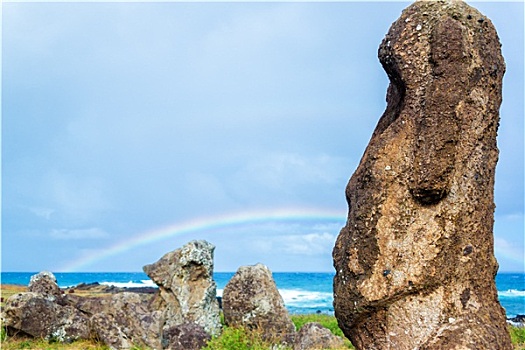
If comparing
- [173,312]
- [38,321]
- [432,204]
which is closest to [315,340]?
[173,312]

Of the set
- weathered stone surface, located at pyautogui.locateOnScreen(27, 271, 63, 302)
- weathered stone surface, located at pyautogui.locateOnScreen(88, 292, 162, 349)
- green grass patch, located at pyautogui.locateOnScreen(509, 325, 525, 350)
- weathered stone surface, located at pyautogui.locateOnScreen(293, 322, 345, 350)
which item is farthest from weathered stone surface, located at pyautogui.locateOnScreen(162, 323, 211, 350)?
weathered stone surface, located at pyautogui.locateOnScreen(27, 271, 63, 302)

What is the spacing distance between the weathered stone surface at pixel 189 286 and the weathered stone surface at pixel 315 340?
3.11m

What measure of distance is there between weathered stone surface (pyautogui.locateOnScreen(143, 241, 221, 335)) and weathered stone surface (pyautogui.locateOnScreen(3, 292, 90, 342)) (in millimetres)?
2872

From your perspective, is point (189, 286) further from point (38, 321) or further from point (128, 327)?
point (38, 321)

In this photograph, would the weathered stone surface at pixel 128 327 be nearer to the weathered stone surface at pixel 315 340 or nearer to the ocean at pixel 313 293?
the weathered stone surface at pixel 315 340

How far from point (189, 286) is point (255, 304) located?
199 centimetres

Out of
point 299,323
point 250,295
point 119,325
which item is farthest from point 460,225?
point 299,323

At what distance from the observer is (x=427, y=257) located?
5750 millimetres

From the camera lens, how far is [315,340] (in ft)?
42.8

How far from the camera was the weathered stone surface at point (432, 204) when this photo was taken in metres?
5.75

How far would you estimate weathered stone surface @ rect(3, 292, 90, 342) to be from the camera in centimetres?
1348

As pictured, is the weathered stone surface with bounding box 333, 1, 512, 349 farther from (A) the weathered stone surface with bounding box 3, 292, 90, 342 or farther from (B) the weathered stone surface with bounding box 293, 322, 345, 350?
(A) the weathered stone surface with bounding box 3, 292, 90, 342

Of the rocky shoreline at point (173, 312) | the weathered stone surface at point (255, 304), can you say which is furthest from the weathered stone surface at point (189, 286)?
the weathered stone surface at point (255, 304)

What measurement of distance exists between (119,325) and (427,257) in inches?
350
